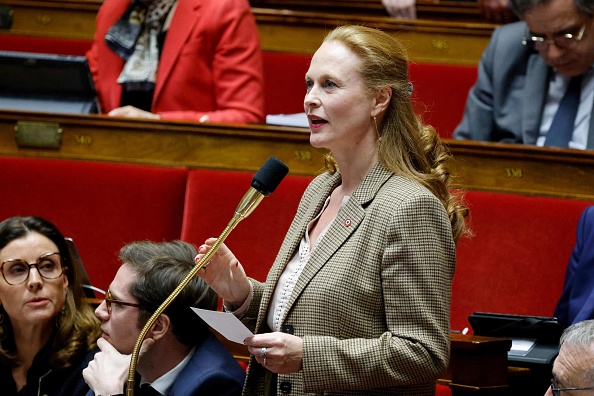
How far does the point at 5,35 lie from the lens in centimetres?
200

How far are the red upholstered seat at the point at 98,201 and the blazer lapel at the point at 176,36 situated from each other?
0.76 ft

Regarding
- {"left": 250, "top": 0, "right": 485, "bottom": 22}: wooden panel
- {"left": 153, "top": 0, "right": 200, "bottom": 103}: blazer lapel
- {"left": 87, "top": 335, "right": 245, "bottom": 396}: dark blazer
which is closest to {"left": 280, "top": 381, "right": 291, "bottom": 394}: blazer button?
{"left": 87, "top": 335, "right": 245, "bottom": 396}: dark blazer

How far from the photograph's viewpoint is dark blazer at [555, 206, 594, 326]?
1.14 m

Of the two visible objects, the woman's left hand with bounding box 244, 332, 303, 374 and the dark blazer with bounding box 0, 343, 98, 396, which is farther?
the dark blazer with bounding box 0, 343, 98, 396

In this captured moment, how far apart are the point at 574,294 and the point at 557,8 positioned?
455 millimetres

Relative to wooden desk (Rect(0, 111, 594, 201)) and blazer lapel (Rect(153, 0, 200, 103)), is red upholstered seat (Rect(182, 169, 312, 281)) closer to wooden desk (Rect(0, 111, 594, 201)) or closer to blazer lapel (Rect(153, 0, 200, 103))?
wooden desk (Rect(0, 111, 594, 201))

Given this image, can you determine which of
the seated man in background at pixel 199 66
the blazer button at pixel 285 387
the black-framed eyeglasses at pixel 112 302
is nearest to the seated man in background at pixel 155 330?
the black-framed eyeglasses at pixel 112 302

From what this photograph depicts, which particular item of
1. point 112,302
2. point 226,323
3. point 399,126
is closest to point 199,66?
point 112,302

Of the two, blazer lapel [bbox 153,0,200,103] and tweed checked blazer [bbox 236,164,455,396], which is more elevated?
blazer lapel [bbox 153,0,200,103]

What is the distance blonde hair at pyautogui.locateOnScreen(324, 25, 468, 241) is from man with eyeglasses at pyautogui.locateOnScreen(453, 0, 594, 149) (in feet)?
1.88

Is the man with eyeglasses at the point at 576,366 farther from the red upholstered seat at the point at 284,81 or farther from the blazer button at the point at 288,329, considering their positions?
the red upholstered seat at the point at 284,81

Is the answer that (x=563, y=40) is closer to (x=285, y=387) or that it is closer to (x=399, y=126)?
(x=399, y=126)

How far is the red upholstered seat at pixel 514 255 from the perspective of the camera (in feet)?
4.23

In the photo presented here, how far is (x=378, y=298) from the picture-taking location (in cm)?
84
